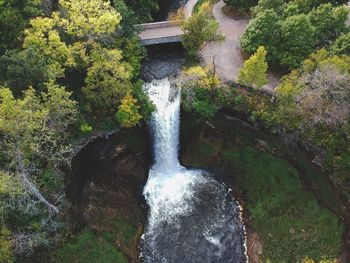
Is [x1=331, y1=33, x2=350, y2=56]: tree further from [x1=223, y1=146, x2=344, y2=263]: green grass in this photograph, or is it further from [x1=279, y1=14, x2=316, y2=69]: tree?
[x1=223, y1=146, x2=344, y2=263]: green grass

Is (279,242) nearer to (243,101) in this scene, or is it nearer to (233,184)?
(233,184)

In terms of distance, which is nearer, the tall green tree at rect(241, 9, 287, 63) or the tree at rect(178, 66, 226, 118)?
the tree at rect(178, 66, 226, 118)

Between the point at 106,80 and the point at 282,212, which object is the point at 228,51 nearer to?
the point at 106,80

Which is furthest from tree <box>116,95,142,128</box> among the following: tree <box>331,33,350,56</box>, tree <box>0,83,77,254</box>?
tree <box>331,33,350,56</box>

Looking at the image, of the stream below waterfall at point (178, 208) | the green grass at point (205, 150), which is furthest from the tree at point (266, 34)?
the green grass at point (205, 150)

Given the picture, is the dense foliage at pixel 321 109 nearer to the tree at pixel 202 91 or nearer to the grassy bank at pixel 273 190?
the grassy bank at pixel 273 190

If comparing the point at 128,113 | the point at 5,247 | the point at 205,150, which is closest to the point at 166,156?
the point at 205,150
